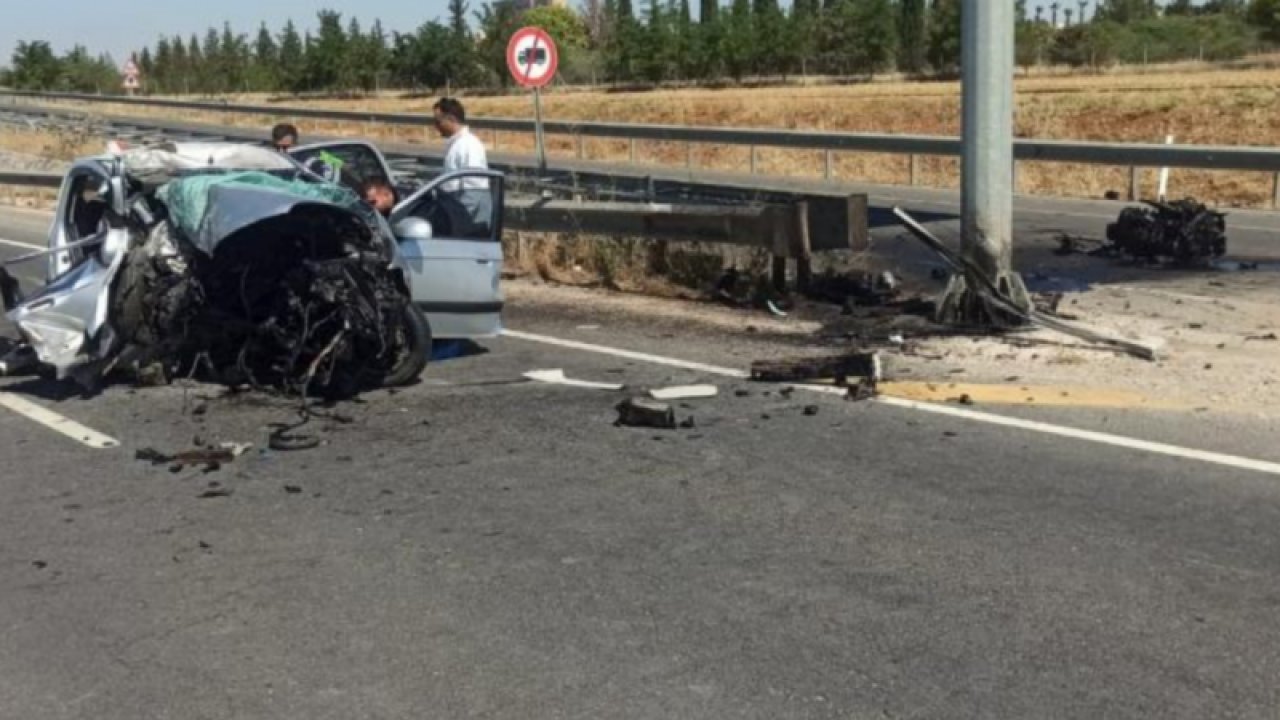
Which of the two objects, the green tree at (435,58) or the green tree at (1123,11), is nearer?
the green tree at (435,58)

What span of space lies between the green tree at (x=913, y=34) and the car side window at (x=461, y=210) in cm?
8342

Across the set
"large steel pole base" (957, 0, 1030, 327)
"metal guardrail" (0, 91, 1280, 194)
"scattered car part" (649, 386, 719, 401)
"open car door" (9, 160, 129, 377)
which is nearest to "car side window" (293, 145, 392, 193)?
"open car door" (9, 160, 129, 377)

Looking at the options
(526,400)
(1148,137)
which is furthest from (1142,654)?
(1148,137)

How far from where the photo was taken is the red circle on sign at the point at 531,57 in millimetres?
18844

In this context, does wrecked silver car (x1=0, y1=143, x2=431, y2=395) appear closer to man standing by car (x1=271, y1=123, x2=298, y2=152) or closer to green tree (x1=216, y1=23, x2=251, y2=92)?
man standing by car (x1=271, y1=123, x2=298, y2=152)

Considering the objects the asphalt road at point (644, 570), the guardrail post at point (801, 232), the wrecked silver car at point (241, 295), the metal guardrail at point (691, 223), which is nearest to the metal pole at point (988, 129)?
the metal guardrail at point (691, 223)

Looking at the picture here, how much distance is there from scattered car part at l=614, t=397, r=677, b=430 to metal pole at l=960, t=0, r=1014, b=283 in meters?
Result: 3.26

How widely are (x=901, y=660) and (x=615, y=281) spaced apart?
887 centimetres

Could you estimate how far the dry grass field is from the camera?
2477cm

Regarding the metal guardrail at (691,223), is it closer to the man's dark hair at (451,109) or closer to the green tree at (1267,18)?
the man's dark hair at (451,109)

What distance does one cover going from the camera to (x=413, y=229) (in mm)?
8953

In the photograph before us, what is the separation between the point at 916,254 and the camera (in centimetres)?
1418

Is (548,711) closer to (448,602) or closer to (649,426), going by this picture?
(448,602)

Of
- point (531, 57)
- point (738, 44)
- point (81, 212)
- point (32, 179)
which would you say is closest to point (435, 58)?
point (738, 44)
